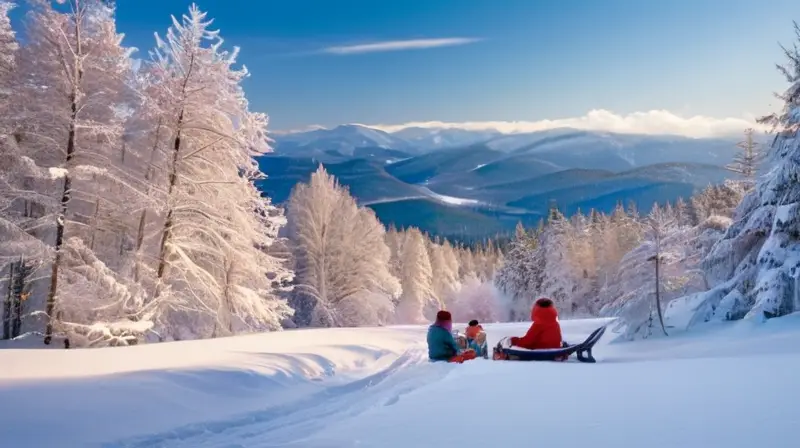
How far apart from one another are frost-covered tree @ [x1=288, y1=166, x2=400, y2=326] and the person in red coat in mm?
20382

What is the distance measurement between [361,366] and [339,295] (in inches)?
839

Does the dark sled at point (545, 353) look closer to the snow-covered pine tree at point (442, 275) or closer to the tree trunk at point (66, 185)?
the tree trunk at point (66, 185)

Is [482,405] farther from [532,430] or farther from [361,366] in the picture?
[361,366]

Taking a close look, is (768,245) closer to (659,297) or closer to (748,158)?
(659,297)

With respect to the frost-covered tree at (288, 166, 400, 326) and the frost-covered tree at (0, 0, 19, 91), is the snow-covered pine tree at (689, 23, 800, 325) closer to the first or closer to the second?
the frost-covered tree at (288, 166, 400, 326)

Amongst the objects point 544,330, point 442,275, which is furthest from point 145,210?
point 442,275

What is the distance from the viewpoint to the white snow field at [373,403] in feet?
14.9

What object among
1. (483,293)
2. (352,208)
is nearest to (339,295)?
(352,208)

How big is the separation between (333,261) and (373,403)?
26.3m

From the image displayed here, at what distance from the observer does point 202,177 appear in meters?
16.8

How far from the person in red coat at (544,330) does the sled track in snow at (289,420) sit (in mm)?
3820

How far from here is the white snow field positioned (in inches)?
179

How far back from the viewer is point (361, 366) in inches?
501

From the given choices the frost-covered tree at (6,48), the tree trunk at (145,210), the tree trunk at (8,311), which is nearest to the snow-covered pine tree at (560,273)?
the tree trunk at (145,210)
